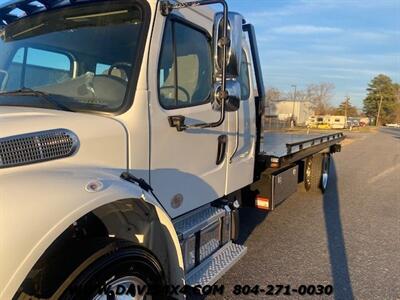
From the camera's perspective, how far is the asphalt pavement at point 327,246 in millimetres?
4188

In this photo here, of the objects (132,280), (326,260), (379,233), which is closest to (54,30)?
(132,280)

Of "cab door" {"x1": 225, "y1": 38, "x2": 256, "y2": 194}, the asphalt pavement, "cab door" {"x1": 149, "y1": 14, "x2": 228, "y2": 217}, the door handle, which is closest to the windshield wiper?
"cab door" {"x1": 149, "y1": 14, "x2": 228, "y2": 217}

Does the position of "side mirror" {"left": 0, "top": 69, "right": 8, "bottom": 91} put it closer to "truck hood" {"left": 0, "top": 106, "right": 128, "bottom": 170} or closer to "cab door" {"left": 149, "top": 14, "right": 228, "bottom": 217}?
"truck hood" {"left": 0, "top": 106, "right": 128, "bottom": 170}

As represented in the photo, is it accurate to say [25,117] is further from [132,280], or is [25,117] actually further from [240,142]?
[240,142]

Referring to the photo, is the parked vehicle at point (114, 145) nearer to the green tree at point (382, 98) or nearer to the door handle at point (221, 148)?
the door handle at point (221, 148)

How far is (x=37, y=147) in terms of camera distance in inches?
82.5

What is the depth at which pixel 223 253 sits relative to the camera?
3.62 meters

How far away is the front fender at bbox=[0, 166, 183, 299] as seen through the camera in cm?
175

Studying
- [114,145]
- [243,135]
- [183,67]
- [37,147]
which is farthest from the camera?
[243,135]

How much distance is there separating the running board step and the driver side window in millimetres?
1281

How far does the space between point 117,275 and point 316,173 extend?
665 cm

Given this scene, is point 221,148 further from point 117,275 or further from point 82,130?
point 117,275

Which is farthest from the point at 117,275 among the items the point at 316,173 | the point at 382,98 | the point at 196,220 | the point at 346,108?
the point at 382,98

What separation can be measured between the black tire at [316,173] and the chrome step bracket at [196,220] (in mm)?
4403
